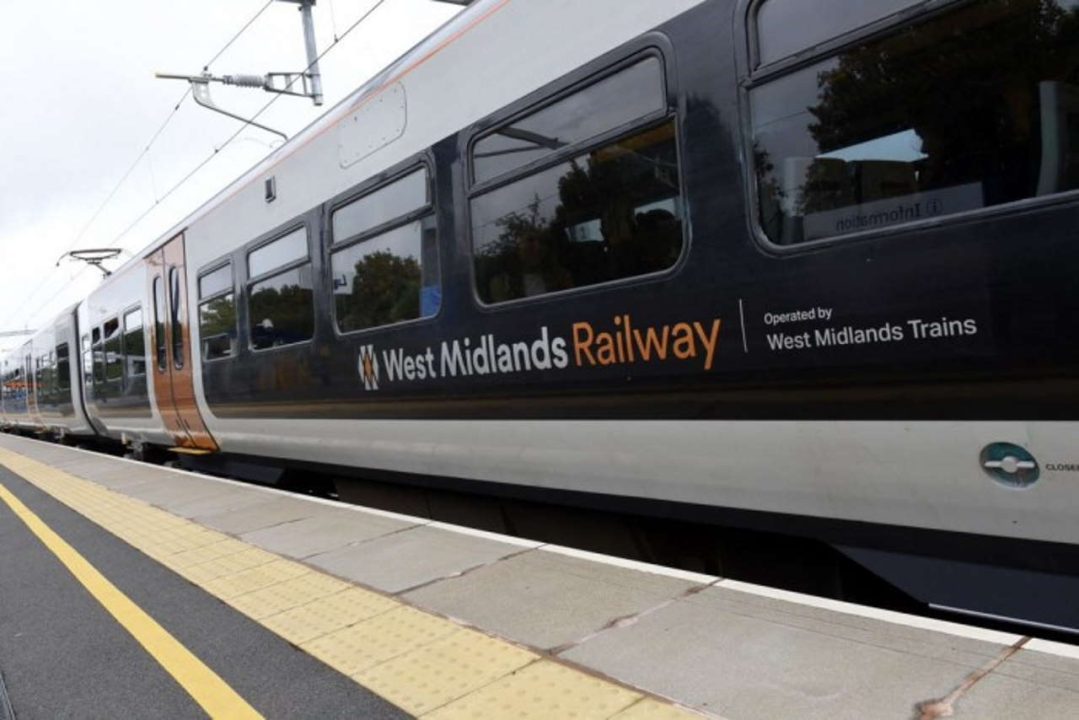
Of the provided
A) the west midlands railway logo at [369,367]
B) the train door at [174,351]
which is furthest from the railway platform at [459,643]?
the train door at [174,351]

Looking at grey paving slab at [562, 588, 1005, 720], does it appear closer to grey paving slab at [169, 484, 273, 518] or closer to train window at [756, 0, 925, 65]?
train window at [756, 0, 925, 65]

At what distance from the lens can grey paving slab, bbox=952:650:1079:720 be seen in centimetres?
204

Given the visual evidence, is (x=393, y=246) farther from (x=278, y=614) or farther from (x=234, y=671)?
(x=234, y=671)

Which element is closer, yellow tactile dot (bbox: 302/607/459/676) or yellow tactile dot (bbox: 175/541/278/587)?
yellow tactile dot (bbox: 302/607/459/676)

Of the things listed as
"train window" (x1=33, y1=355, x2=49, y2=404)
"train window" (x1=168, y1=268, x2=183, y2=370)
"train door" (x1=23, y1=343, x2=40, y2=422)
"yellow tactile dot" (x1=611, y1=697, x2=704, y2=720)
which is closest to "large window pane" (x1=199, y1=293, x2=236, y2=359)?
"train window" (x1=168, y1=268, x2=183, y2=370)

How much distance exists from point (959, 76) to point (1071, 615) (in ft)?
5.55

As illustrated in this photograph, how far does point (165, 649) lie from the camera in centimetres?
348

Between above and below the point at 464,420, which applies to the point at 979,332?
above

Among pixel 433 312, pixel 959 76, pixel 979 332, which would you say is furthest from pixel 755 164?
pixel 433 312

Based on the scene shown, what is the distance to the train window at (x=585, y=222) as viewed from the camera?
3.31 m

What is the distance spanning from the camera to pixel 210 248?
8.06 metres

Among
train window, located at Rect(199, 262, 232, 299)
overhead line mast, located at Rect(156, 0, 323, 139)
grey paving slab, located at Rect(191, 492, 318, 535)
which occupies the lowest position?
grey paving slab, located at Rect(191, 492, 318, 535)

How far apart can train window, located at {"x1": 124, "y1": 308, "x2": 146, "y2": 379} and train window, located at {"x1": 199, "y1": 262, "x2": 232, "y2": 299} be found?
2573 mm

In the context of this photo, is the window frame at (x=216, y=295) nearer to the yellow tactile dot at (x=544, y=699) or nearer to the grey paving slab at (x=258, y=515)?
the grey paving slab at (x=258, y=515)
